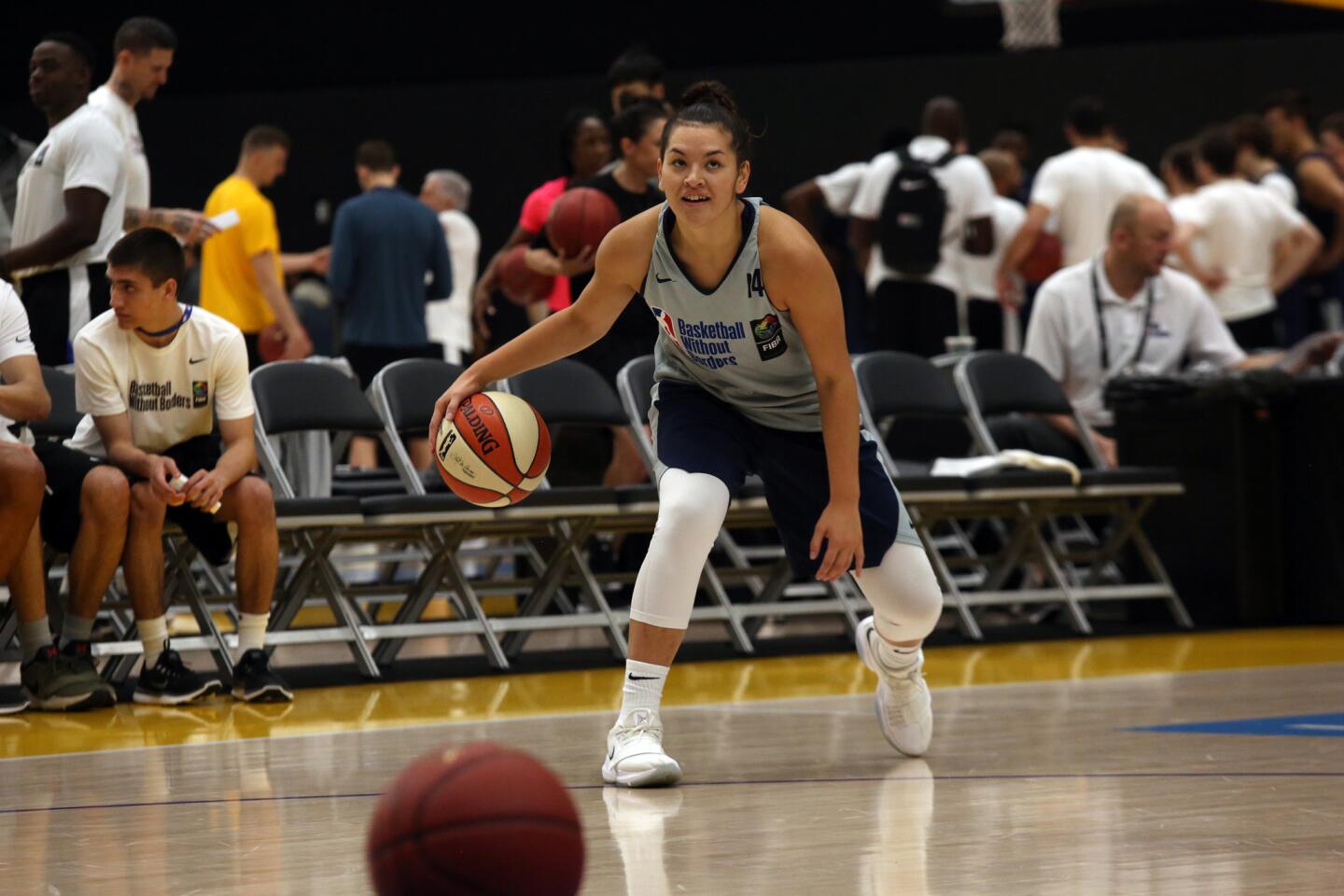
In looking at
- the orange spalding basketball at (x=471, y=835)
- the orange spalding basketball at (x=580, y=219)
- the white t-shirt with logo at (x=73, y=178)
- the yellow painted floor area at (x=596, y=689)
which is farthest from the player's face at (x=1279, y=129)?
the orange spalding basketball at (x=471, y=835)

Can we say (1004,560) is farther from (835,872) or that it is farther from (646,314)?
(835,872)

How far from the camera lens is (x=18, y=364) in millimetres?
5848

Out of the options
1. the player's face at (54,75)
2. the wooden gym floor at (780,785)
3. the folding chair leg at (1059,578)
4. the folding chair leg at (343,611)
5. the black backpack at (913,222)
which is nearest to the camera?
the wooden gym floor at (780,785)

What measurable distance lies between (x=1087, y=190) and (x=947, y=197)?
0.91 m

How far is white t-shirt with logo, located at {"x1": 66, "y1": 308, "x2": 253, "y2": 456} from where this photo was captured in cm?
605

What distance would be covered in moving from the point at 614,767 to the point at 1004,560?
4.14 metres

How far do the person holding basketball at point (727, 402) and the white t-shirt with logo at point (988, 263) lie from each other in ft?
19.5

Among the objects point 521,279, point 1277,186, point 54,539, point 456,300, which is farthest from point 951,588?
point 456,300

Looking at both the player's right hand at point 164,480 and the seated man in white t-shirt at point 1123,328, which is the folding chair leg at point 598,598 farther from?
the seated man in white t-shirt at point 1123,328

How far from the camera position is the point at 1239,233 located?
416 inches

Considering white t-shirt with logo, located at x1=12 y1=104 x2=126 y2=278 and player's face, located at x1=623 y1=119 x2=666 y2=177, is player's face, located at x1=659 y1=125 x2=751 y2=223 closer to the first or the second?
white t-shirt with logo, located at x1=12 y1=104 x2=126 y2=278

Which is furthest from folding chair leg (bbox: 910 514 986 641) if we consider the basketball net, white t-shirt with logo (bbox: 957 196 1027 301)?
the basketball net

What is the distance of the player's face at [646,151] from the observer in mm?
7648

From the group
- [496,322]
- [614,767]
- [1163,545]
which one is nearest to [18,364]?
[614,767]
